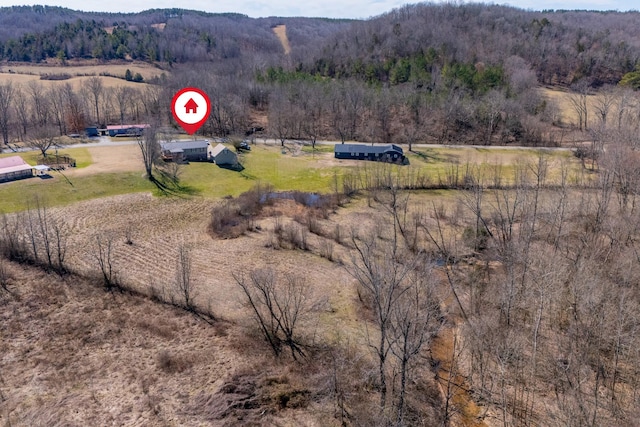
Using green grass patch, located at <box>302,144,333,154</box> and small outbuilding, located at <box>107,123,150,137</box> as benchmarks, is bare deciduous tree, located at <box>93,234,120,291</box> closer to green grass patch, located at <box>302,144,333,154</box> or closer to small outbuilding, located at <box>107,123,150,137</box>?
green grass patch, located at <box>302,144,333,154</box>

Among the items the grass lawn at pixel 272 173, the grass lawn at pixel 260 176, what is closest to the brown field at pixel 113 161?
the grass lawn at pixel 272 173

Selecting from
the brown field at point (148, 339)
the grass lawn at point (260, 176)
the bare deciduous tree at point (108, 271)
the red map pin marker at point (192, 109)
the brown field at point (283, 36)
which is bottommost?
the brown field at point (148, 339)

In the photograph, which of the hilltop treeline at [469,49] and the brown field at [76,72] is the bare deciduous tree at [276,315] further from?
the brown field at [76,72]

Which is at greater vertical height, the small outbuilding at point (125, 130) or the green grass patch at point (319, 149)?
the small outbuilding at point (125, 130)

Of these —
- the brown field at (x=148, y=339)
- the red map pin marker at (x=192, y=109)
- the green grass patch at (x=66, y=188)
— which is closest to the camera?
the brown field at (x=148, y=339)

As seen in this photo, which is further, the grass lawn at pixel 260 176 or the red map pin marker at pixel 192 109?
the red map pin marker at pixel 192 109

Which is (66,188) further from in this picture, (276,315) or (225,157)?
(276,315)
